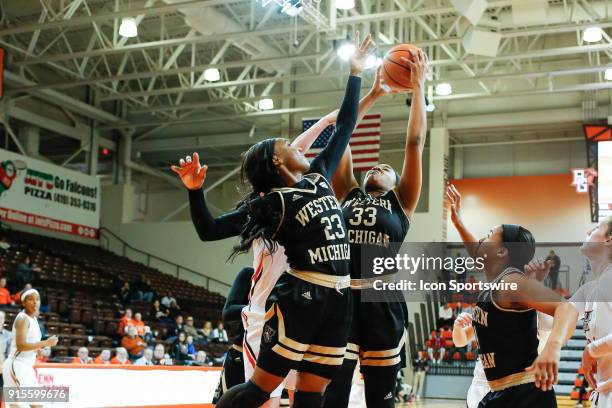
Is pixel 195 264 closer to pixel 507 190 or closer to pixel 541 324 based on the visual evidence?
pixel 507 190

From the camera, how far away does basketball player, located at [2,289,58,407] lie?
8.11 m

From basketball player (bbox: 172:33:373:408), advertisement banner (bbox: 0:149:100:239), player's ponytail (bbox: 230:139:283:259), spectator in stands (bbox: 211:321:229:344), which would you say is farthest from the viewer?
advertisement banner (bbox: 0:149:100:239)

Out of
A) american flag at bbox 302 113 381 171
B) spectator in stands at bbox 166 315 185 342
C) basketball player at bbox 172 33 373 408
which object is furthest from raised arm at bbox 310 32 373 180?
american flag at bbox 302 113 381 171

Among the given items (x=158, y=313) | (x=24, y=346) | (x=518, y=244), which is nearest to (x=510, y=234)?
(x=518, y=244)

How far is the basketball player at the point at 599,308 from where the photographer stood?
4.05m

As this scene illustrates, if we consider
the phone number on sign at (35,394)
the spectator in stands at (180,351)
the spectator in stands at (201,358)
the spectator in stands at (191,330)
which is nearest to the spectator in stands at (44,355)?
the phone number on sign at (35,394)

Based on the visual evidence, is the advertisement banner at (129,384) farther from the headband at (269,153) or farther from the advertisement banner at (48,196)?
the advertisement banner at (48,196)

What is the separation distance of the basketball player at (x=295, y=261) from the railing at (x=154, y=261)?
21238 millimetres

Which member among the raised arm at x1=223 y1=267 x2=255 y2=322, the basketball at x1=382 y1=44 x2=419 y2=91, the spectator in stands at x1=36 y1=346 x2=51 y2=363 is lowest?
the spectator in stands at x1=36 y1=346 x2=51 y2=363

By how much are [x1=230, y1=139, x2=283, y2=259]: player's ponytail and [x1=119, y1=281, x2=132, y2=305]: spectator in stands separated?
643 inches

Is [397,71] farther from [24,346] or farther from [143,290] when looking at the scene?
[143,290]

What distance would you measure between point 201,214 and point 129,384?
287 inches

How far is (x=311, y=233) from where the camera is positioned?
3.72m

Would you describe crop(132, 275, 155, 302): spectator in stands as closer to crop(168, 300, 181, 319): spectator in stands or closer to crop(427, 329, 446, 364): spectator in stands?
crop(168, 300, 181, 319): spectator in stands
